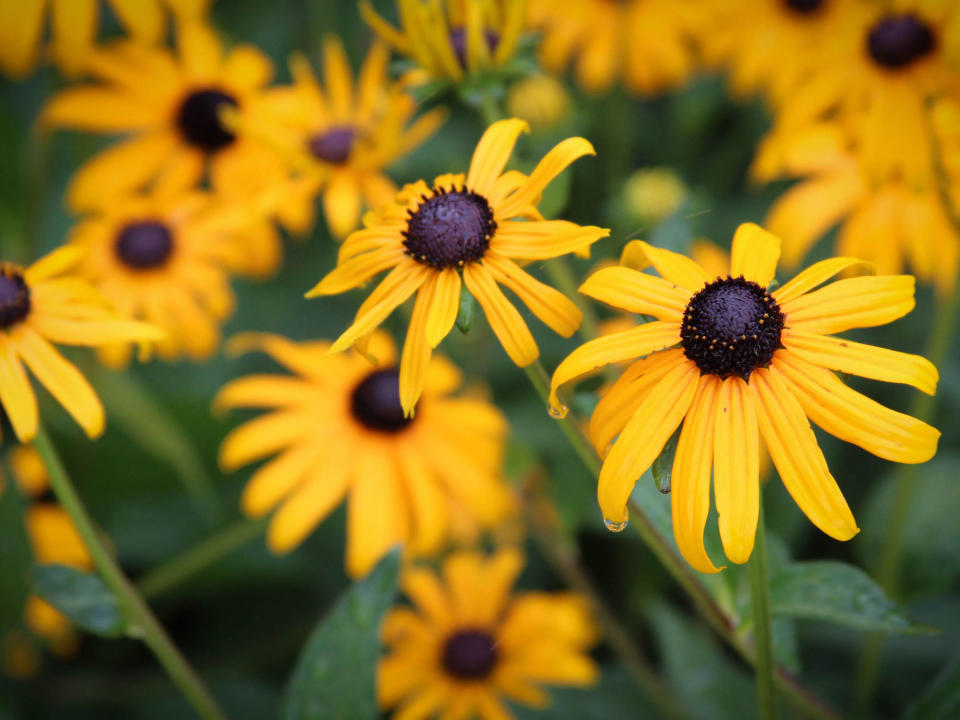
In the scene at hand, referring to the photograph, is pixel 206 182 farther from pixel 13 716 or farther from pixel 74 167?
pixel 13 716

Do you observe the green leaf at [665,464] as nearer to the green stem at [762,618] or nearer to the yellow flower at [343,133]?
the green stem at [762,618]

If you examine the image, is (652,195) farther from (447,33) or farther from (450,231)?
(450,231)

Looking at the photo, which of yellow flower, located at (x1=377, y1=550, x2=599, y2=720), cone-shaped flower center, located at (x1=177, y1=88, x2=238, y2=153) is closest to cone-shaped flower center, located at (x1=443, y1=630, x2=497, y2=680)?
yellow flower, located at (x1=377, y1=550, x2=599, y2=720)

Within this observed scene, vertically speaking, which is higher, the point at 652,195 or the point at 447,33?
the point at 447,33

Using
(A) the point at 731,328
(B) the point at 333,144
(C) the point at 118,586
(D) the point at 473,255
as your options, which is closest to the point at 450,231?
(D) the point at 473,255

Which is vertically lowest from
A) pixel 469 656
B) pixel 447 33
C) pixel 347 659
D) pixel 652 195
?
pixel 469 656

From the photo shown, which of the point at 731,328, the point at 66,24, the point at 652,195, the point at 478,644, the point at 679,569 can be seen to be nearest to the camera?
the point at 731,328
